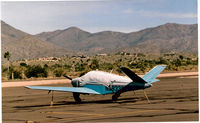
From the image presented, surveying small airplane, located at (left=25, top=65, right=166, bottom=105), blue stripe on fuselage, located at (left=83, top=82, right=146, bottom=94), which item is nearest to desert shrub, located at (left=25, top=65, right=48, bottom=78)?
small airplane, located at (left=25, top=65, right=166, bottom=105)

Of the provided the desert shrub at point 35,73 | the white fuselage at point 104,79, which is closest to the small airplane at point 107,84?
the white fuselage at point 104,79

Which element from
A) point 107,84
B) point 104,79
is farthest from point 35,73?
point 107,84

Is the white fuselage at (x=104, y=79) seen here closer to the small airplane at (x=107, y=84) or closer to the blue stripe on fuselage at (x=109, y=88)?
the small airplane at (x=107, y=84)

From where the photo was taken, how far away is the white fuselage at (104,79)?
23.9 m

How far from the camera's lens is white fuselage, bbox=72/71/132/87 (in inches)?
940

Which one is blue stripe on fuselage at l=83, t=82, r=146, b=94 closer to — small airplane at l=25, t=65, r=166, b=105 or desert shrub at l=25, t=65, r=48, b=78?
small airplane at l=25, t=65, r=166, b=105

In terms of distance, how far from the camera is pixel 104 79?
24.3 metres

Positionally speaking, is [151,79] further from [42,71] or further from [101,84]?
[42,71]

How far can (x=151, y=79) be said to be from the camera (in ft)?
80.6

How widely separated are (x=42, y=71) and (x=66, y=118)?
62348mm

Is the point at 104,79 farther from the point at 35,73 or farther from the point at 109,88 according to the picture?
the point at 35,73

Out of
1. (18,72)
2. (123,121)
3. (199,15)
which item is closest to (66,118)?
(123,121)

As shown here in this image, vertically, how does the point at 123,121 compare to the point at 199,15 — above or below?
below

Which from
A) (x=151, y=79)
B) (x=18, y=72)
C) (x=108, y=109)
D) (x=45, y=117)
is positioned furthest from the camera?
(x=18, y=72)
